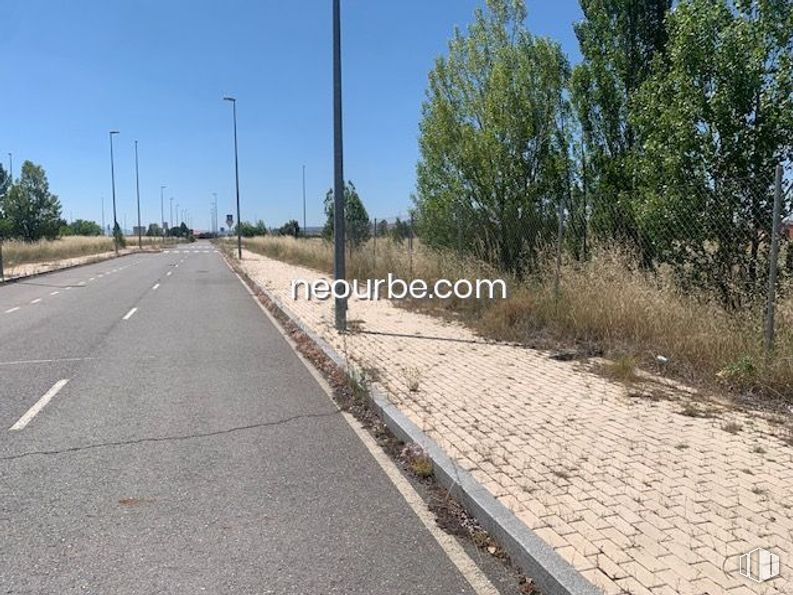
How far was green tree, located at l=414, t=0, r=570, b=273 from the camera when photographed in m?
14.0

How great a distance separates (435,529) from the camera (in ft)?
12.8

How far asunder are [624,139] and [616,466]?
8.59 metres

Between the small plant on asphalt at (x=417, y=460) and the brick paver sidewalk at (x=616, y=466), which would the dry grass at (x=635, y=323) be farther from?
the small plant on asphalt at (x=417, y=460)

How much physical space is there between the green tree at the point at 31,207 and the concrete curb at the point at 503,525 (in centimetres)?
6120

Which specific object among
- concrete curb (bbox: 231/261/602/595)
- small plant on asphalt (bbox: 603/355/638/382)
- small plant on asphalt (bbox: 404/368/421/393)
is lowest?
concrete curb (bbox: 231/261/602/595)

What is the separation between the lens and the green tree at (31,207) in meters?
57.2

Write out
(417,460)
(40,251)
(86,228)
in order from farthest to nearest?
(86,228) < (40,251) < (417,460)

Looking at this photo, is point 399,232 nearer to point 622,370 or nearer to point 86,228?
point 622,370

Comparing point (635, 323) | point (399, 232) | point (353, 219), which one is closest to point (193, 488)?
point (635, 323)

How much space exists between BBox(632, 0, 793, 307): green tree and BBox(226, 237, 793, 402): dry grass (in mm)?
652

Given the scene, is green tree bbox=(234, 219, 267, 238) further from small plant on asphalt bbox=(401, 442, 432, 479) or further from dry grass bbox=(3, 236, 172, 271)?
small plant on asphalt bbox=(401, 442, 432, 479)

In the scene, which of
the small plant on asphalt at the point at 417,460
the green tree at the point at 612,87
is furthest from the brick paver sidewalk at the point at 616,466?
the green tree at the point at 612,87

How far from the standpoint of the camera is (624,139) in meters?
11.8

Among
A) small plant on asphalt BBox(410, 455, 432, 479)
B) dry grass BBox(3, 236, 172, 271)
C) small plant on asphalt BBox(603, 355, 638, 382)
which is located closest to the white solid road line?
small plant on asphalt BBox(410, 455, 432, 479)
